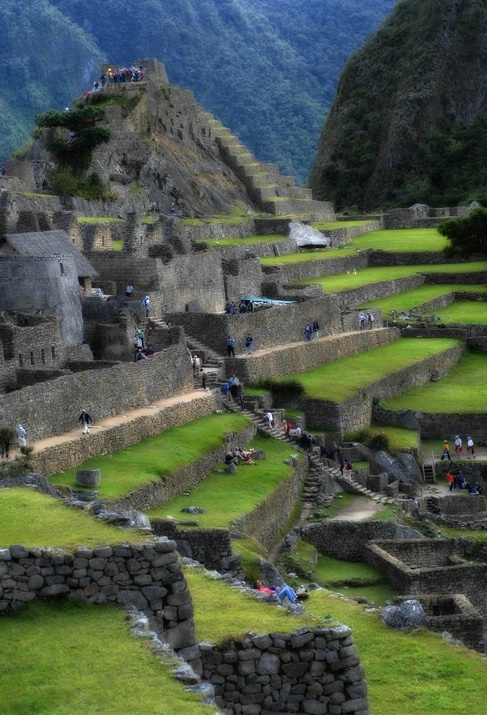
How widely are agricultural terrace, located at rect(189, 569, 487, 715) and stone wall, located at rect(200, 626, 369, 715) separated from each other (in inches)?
11.9

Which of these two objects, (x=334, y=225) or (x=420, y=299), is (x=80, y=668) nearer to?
(x=420, y=299)

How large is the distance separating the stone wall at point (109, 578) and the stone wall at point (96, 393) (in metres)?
18.4

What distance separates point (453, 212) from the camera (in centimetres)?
10725

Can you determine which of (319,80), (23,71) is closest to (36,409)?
(23,71)

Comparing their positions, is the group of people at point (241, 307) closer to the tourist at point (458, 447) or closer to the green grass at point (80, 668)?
the tourist at point (458, 447)

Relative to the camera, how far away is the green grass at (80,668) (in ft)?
37.6

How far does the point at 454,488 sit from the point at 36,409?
1637 centimetres

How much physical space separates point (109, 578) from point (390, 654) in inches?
296

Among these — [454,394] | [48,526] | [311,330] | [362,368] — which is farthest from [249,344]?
[48,526]

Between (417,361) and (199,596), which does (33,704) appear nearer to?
(199,596)

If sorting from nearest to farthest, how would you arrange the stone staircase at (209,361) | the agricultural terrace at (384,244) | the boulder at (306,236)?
the stone staircase at (209,361) < the agricultural terrace at (384,244) < the boulder at (306,236)

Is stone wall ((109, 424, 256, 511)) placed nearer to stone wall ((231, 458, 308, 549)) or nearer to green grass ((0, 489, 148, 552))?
stone wall ((231, 458, 308, 549))

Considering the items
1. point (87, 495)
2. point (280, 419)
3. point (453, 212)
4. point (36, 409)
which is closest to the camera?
point (87, 495)

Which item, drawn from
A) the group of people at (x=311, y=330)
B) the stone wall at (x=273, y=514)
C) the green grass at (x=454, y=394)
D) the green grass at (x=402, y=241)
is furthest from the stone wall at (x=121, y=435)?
the green grass at (x=402, y=241)
